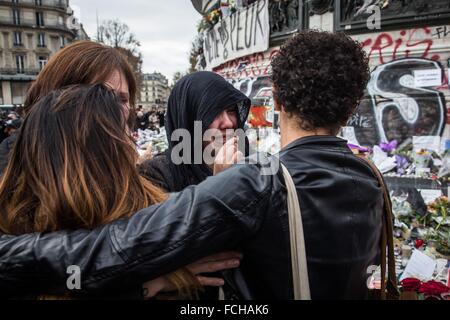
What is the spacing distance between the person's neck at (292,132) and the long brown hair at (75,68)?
1.01m

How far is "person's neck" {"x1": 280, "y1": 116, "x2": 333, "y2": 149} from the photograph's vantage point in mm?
1331

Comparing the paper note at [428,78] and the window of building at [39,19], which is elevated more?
the window of building at [39,19]

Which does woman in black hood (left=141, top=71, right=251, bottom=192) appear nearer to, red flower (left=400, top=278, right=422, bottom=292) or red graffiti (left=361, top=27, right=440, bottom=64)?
red flower (left=400, top=278, right=422, bottom=292)

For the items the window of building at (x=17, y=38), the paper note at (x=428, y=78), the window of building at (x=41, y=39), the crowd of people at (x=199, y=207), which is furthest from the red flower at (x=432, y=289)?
the window of building at (x=41, y=39)

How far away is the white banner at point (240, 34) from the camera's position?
934 centimetres

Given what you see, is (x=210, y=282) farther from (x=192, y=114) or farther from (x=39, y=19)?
(x=39, y=19)

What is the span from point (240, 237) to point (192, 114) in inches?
52.8

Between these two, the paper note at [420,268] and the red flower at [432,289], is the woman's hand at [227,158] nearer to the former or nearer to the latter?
the red flower at [432,289]

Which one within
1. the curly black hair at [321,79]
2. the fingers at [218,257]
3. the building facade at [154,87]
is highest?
the building facade at [154,87]

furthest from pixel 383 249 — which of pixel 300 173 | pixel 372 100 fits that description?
pixel 372 100

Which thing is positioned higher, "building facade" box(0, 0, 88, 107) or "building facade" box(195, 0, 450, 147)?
"building facade" box(0, 0, 88, 107)

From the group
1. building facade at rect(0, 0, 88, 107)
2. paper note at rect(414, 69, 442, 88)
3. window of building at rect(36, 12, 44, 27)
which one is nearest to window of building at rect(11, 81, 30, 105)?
building facade at rect(0, 0, 88, 107)
